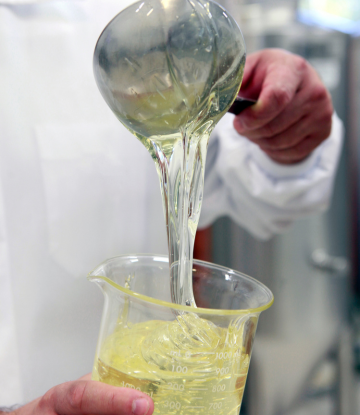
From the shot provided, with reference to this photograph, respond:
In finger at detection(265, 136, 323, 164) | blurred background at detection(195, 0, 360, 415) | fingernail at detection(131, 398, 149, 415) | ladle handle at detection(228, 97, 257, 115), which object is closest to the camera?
fingernail at detection(131, 398, 149, 415)

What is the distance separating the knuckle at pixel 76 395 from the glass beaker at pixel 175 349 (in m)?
0.04

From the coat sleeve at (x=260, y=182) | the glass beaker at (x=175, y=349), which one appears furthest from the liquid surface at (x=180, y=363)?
the coat sleeve at (x=260, y=182)

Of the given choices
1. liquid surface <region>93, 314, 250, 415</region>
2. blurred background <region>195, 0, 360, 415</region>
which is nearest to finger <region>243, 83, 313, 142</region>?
liquid surface <region>93, 314, 250, 415</region>

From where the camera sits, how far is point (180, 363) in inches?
14.3

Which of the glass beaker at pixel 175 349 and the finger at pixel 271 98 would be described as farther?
the finger at pixel 271 98

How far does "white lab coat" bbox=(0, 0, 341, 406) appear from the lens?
64 centimetres

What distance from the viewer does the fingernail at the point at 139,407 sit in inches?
12.9

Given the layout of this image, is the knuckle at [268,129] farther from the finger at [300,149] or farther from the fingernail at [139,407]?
the fingernail at [139,407]

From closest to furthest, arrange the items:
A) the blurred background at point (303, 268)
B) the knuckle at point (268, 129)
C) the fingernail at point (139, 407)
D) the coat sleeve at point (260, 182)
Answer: the fingernail at point (139, 407), the knuckle at point (268, 129), the coat sleeve at point (260, 182), the blurred background at point (303, 268)

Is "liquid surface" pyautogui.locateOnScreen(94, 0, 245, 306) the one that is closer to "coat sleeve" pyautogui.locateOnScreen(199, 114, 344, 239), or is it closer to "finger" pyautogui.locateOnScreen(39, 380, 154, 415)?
"finger" pyautogui.locateOnScreen(39, 380, 154, 415)

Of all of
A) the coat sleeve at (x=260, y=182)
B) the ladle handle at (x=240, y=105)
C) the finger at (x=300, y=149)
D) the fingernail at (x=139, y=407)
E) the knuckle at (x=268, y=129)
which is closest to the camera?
the fingernail at (x=139, y=407)

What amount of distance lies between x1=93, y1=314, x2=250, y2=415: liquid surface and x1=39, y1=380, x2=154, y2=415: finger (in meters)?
0.03

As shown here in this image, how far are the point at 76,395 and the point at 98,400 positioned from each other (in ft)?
0.07

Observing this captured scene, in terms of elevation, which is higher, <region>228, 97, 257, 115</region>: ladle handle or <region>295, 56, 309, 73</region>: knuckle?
<region>295, 56, 309, 73</region>: knuckle
